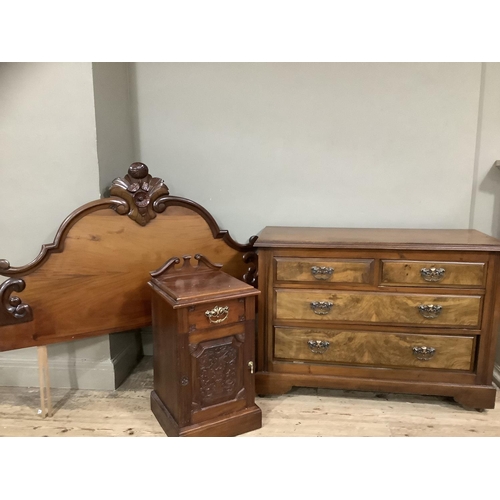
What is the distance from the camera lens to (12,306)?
83.0 inches

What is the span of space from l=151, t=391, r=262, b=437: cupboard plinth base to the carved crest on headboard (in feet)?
3.17

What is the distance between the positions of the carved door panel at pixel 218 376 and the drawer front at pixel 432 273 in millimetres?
806

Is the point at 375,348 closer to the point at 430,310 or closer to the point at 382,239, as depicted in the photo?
the point at 430,310

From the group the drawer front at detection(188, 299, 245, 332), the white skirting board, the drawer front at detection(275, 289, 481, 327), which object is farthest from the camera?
the white skirting board

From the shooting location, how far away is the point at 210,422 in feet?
6.55

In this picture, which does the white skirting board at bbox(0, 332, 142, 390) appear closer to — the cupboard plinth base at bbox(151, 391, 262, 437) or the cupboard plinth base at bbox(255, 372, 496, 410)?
the cupboard plinth base at bbox(151, 391, 262, 437)

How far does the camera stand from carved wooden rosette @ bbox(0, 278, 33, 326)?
208 cm

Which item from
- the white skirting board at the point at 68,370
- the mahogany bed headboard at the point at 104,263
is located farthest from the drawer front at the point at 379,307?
the white skirting board at the point at 68,370

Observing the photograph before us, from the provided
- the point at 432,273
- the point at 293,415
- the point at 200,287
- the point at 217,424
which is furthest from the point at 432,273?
the point at 217,424

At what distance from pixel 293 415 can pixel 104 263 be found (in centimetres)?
124

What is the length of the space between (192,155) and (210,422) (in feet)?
5.09

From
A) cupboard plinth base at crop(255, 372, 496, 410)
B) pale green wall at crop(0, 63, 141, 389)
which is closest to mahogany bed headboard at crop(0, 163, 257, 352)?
pale green wall at crop(0, 63, 141, 389)

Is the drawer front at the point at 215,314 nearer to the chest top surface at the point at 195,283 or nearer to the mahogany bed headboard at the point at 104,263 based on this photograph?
the chest top surface at the point at 195,283

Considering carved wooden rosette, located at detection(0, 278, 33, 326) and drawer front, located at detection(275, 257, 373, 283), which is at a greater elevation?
drawer front, located at detection(275, 257, 373, 283)
